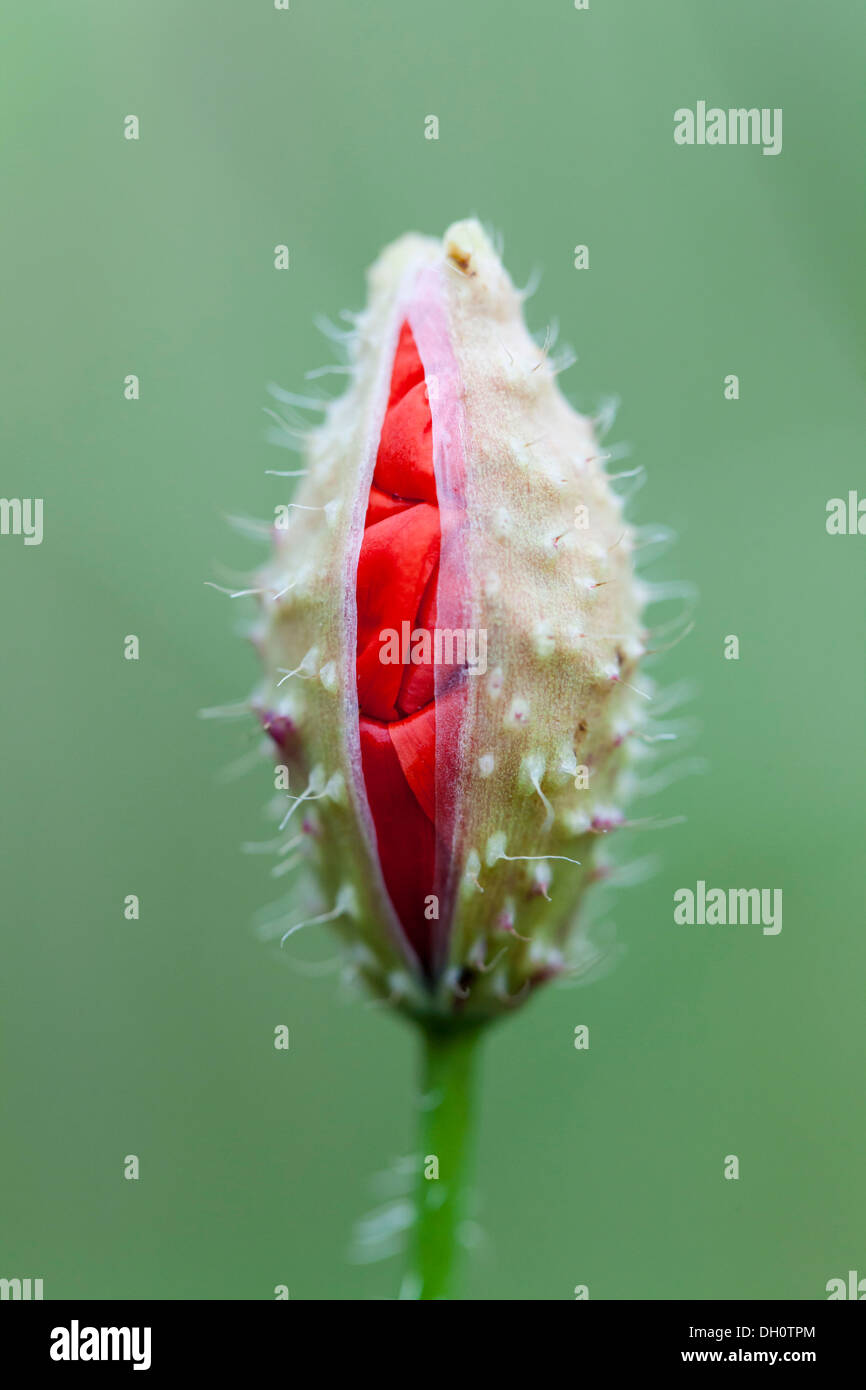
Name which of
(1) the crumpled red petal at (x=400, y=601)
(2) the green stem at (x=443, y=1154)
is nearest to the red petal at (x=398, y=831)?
(1) the crumpled red petal at (x=400, y=601)

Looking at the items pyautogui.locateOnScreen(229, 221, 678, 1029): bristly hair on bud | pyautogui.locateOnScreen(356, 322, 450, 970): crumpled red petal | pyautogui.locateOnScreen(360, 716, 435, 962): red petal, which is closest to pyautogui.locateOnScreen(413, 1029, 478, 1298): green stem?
pyautogui.locateOnScreen(229, 221, 678, 1029): bristly hair on bud

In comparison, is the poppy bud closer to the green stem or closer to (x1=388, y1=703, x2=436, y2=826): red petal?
(x1=388, y1=703, x2=436, y2=826): red petal

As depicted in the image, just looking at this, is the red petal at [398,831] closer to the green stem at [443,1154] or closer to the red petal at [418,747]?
the red petal at [418,747]

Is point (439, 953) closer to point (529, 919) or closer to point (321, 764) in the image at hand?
point (529, 919)

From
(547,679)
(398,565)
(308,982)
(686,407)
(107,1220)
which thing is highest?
(686,407)

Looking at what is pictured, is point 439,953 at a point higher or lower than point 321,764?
lower

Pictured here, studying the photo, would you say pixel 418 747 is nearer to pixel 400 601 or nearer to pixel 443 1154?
pixel 400 601

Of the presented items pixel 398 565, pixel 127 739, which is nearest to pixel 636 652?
pixel 398 565

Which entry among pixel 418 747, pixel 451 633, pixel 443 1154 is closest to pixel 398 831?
pixel 418 747
